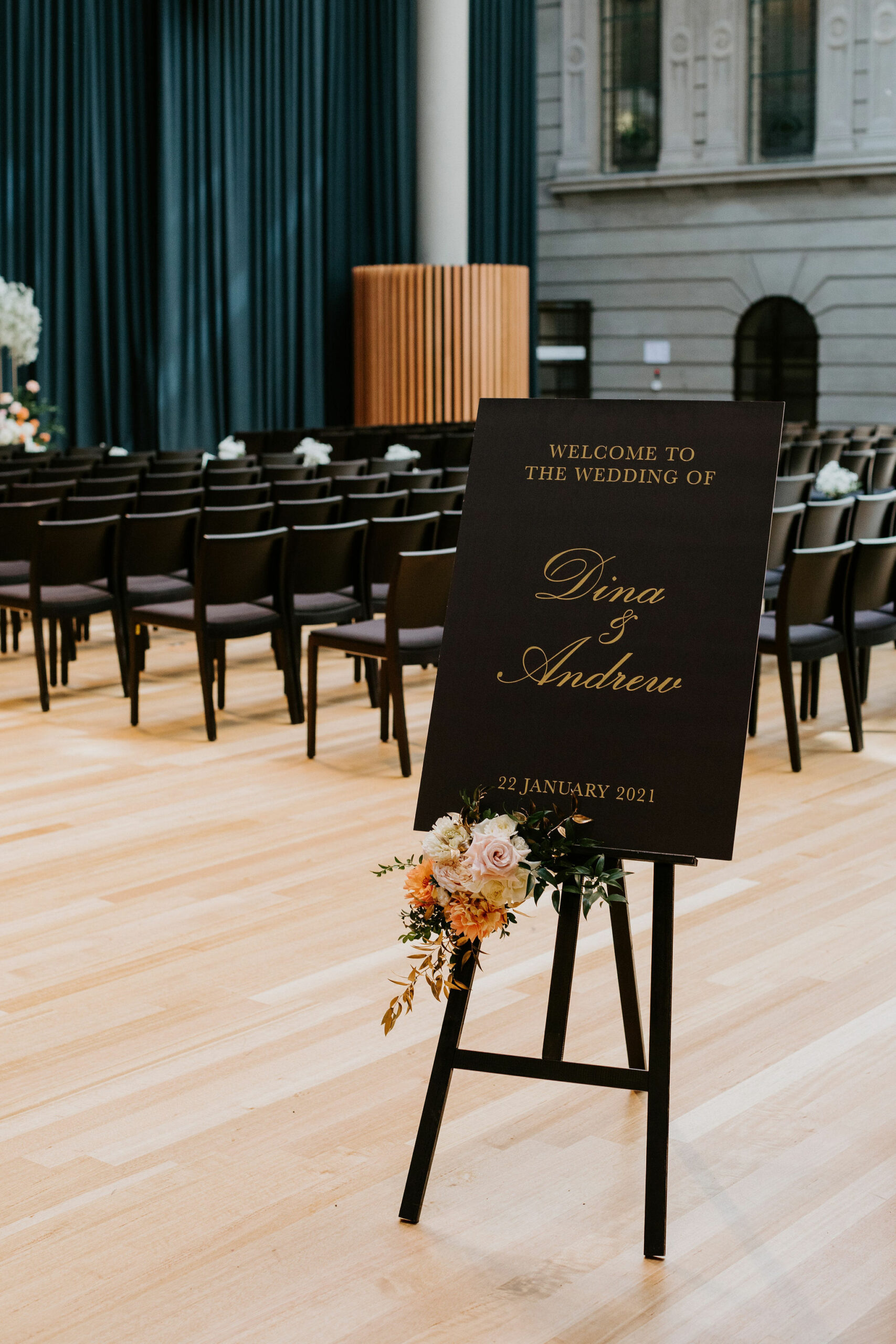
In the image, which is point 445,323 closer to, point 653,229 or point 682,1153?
point 653,229

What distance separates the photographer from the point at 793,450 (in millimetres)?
10211

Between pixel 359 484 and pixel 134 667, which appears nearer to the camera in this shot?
pixel 134 667

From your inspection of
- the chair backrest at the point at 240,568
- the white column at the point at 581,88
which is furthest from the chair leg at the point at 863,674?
the white column at the point at 581,88

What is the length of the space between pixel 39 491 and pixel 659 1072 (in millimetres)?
6000

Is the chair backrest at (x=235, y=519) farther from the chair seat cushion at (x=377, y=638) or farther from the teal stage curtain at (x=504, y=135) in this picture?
the teal stage curtain at (x=504, y=135)

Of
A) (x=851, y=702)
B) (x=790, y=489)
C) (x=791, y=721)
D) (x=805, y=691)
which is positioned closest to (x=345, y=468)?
(x=790, y=489)

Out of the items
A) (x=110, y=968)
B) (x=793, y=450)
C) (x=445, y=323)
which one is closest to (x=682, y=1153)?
(x=110, y=968)

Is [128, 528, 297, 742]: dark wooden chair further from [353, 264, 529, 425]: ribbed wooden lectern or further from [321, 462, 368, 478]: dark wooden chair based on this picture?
[353, 264, 529, 425]: ribbed wooden lectern

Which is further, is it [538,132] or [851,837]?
[538,132]

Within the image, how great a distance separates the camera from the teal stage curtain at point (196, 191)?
15.2 meters

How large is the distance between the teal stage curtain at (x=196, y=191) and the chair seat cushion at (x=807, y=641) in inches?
437

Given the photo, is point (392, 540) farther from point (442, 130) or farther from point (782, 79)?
point (782, 79)

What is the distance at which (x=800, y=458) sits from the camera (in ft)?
33.7

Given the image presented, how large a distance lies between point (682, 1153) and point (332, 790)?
2750 mm
